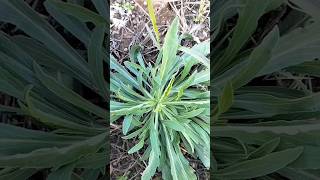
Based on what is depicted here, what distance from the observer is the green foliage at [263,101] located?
2.44ft

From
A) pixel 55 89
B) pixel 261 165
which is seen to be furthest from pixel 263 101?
pixel 55 89

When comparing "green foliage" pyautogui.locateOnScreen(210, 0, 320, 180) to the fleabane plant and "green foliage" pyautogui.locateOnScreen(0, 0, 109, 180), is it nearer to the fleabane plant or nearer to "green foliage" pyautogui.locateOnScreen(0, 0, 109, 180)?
the fleabane plant

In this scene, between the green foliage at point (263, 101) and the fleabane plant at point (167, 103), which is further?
the green foliage at point (263, 101)

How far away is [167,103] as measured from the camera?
690 mm

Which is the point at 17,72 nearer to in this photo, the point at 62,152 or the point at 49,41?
the point at 49,41

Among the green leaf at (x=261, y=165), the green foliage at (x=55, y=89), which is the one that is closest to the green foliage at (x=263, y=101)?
the green leaf at (x=261, y=165)

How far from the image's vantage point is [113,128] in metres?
0.65

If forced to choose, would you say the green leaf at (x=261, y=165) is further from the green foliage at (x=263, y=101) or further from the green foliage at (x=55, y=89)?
the green foliage at (x=55, y=89)

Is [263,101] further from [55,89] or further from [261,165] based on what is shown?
[55,89]

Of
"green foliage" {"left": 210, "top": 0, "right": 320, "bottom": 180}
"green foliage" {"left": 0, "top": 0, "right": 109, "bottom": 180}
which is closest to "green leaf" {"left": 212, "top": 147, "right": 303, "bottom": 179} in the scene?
"green foliage" {"left": 210, "top": 0, "right": 320, "bottom": 180}

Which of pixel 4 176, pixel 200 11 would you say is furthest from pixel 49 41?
pixel 200 11

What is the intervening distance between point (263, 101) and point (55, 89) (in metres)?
0.27

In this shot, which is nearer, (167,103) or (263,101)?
(167,103)

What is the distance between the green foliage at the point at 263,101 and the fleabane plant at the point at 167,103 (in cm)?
4
